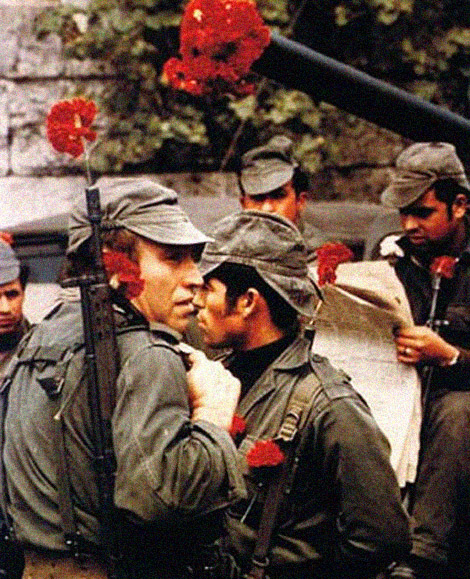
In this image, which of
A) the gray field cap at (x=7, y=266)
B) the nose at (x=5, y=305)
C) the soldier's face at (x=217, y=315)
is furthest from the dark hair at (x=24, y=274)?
the soldier's face at (x=217, y=315)

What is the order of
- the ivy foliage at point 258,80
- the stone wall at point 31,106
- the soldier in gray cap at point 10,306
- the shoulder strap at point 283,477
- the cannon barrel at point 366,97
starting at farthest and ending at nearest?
the ivy foliage at point 258,80 < the stone wall at point 31,106 < the soldier in gray cap at point 10,306 < the cannon barrel at point 366,97 < the shoulder strap at point 283,477

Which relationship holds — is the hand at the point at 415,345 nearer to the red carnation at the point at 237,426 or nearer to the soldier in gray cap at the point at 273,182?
the red carnation at the point at 237,426

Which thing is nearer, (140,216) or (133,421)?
(133,421)

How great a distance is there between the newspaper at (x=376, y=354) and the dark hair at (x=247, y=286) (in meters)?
0.64

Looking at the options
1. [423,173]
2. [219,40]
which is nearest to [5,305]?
[423,173]

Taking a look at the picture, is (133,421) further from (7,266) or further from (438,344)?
(7,266)

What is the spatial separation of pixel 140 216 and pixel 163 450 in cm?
62

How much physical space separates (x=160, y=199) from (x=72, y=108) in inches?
18.0

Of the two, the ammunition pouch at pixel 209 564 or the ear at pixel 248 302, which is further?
the ear at pixel 248 302

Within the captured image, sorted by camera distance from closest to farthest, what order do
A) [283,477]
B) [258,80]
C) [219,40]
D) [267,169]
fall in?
[283,477] → [219,40] → [267,169] → [258,80]

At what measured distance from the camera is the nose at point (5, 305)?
6344mm

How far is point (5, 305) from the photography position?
6.36 metres

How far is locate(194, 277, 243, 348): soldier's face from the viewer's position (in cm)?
438

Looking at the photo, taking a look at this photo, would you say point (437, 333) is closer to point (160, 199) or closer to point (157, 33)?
point (160, 199)
